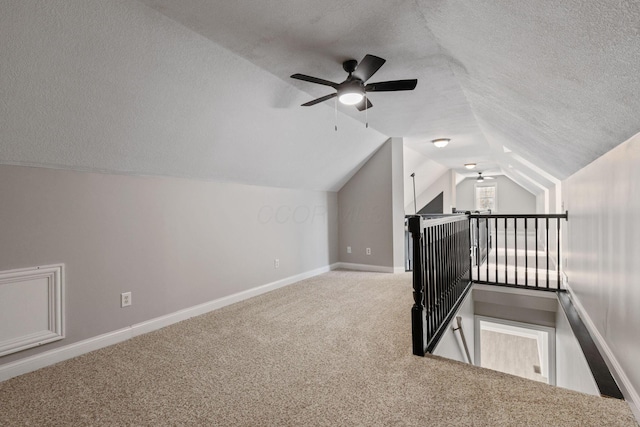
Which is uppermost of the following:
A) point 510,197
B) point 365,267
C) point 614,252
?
point 510,197

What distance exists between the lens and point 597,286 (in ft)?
7.95

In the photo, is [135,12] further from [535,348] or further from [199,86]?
[535,348]

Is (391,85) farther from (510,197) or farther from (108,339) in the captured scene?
(510,197)

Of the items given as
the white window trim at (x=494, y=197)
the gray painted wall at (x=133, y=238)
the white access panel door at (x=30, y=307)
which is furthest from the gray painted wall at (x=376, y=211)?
the white window trim at (x=494, y=197)

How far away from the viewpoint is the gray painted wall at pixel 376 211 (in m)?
5.18

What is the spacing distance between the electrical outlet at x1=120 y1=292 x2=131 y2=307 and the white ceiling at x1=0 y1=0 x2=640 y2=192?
3.44 feet

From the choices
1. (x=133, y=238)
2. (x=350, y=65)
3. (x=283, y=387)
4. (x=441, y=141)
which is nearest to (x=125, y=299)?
(x=133, y=238)

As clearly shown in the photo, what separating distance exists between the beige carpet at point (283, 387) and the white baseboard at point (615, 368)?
2.4 inches

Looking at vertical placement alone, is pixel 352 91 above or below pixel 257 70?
below

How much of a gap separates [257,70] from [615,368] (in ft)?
10.6

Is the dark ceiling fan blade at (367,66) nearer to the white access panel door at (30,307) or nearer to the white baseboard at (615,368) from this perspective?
the white baseboard at (615,368)

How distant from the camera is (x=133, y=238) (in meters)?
2.70

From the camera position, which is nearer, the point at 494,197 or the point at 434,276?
the point at 434,276

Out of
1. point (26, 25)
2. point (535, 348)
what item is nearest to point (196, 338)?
point (26, 25)
